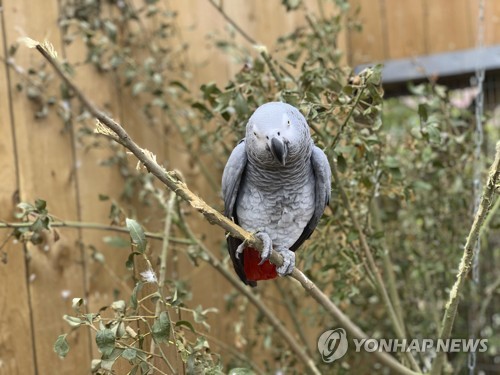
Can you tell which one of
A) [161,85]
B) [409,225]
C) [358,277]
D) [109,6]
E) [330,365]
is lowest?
[330,365]

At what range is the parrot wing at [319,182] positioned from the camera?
792mm

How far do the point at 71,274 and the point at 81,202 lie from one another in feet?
0.53

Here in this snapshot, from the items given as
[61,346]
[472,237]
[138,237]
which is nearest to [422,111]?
[472,237]

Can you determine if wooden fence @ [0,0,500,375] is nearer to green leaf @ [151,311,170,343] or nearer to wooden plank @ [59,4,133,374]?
wooden plank @ [59,4,133,374]

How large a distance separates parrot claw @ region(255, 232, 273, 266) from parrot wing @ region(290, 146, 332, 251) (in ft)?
0.34

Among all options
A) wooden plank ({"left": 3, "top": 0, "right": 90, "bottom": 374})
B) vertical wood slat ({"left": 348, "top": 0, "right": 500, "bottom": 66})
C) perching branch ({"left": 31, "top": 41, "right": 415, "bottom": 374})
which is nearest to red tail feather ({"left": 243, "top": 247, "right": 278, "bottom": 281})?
perching branch ({"left": 31, "top": 41, "right": 415, "bottom": 374})

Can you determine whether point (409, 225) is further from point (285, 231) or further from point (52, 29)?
point (52, 29)

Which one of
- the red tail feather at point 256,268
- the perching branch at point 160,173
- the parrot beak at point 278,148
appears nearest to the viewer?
the perching branch at point 160,173

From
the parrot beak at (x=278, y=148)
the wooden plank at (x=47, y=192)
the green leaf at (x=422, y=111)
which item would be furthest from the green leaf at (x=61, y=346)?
the green leaf at (x=422, y=111)

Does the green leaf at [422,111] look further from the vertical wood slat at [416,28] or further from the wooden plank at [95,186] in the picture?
the vertical wood slat at [416,28]

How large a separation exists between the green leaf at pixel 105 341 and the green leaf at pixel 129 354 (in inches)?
0.7

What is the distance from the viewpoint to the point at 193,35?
5.07 ft

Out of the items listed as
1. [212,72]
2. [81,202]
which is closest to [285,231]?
[81,202]

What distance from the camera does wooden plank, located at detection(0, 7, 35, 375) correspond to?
41.8 inches
